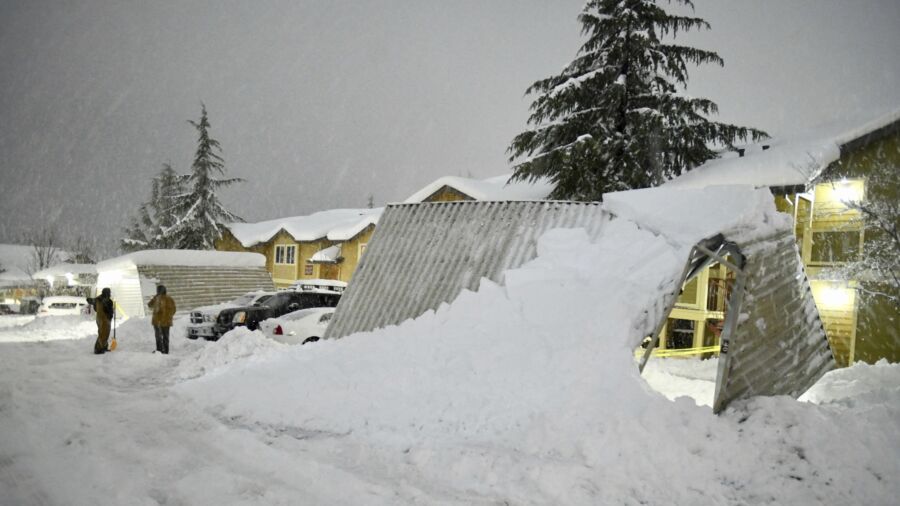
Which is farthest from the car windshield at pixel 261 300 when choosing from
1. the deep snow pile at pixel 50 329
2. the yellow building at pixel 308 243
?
the yellow building at pixel 308 243

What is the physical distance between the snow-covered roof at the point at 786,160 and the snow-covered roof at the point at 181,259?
19.1 metres

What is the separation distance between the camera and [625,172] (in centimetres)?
1683

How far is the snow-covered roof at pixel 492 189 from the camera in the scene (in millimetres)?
19891

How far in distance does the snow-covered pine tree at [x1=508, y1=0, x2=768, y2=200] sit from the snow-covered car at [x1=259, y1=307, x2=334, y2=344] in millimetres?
9043

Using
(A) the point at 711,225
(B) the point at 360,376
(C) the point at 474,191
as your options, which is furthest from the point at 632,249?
(C) the point at 474,191

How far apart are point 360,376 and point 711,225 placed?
215 inches

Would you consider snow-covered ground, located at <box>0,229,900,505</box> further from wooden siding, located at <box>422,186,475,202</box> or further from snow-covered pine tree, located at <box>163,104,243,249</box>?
snow-covered pine tree, located at <box>163,104,243,249</box>

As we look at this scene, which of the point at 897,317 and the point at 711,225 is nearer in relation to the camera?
the point at 711,225

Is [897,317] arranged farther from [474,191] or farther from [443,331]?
[474,191]

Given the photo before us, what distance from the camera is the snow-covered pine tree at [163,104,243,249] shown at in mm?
34281

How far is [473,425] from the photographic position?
6113 mm

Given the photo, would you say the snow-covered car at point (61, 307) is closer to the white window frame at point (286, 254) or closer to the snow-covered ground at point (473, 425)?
the snow-covered ground at point (473, 425)

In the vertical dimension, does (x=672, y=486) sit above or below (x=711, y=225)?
below

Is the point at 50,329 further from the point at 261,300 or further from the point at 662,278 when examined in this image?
the point at 662,278
